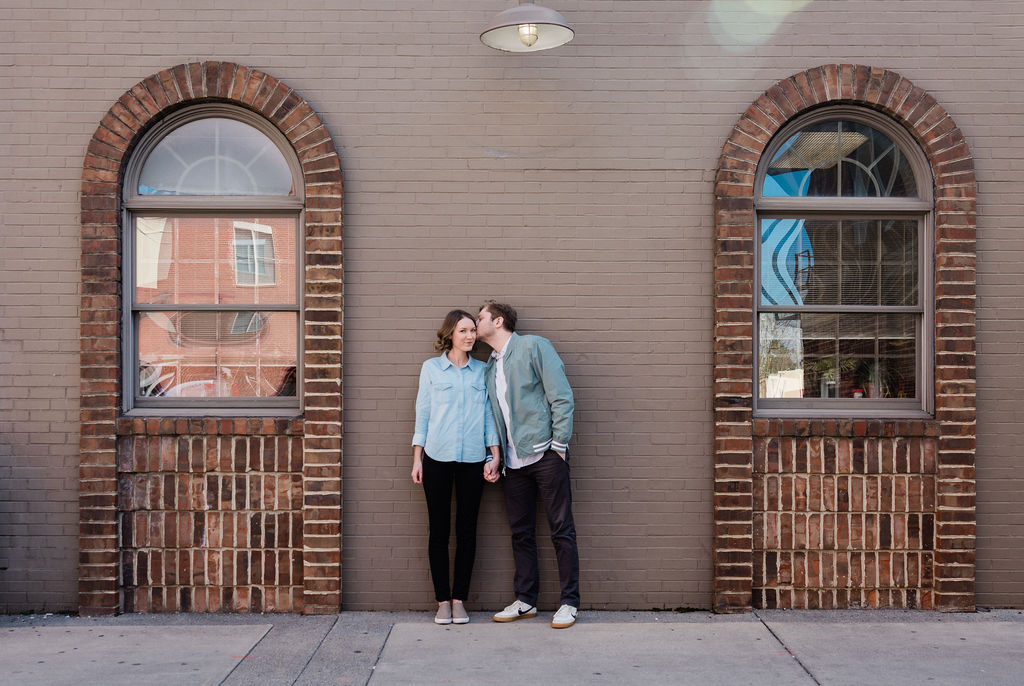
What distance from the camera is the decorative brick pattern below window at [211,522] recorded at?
552 cm

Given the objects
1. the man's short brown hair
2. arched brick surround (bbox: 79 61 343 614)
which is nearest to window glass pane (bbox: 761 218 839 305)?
the man's short brown hair

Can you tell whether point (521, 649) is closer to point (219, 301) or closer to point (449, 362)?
point (449, 362)

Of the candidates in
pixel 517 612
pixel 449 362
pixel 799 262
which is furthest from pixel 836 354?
pixel 517 612

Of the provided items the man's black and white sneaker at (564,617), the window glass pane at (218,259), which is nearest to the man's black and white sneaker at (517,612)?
the man's black and white sneaker at (564,617)

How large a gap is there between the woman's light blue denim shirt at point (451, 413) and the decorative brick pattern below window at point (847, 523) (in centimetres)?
181

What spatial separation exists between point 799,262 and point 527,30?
7.69 feet

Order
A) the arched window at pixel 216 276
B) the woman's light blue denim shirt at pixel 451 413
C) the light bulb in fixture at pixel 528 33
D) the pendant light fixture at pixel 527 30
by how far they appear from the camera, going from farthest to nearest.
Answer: the arched window at pixel 216 276 → the woman's light blue denim shirt at pixel 451 413 → the light bulb in fixture at pixel 528 33 → the pendant light fixture at pixel 527 30

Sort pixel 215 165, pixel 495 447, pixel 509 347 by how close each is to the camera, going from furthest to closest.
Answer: pixel 215 165 < pixel 495 447 < pixel 509 347

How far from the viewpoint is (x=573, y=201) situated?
5.59 m

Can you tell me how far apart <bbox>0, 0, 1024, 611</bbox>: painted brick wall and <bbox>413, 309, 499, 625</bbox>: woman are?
0.76 feet

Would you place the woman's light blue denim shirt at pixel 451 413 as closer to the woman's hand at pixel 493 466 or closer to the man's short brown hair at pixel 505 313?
the woman's hand at pixel 493 466

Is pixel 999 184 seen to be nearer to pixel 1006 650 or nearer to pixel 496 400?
pixel 1006 650

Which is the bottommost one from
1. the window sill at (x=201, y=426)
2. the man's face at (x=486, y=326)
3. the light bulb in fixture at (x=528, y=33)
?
the window sill at (x=201, y=426)

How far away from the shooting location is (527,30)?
16.7 feet
